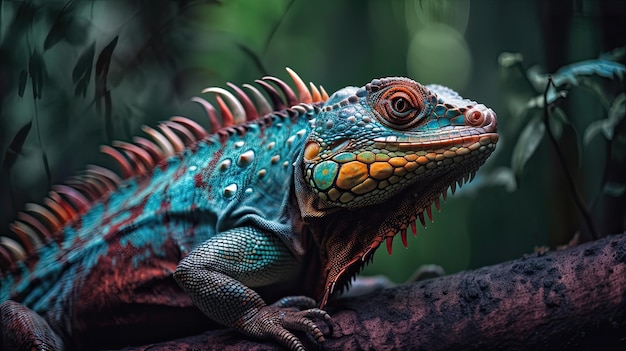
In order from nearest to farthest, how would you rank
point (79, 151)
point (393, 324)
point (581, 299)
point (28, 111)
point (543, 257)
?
point (581, 299) → point (393, 324) → point (543, 257) → point (28, 111) → point (79, 151)

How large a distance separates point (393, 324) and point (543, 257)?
702 mm

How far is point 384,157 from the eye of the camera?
1942 millimetres

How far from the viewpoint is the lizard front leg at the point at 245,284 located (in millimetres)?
1921

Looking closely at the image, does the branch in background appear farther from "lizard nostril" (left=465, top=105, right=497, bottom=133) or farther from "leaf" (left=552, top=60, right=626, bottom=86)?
"lizard nostril" (left=465, top=105, right=497, bottom=133)

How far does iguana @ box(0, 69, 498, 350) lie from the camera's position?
1.97 meters

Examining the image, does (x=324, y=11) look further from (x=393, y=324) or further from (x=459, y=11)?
(x=393, y=324)

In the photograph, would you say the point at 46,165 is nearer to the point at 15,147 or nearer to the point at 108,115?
the point at 15,147

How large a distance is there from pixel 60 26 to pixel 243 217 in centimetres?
142

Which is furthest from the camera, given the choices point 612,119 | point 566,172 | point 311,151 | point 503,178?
point 503,178

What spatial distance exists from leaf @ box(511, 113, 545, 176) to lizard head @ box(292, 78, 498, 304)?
1.12 m

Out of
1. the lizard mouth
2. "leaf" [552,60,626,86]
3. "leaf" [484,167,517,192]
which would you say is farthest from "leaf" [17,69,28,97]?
"leaf" [484,167,517,192]

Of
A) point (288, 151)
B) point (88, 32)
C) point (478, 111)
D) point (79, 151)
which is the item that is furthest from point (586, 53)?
point (79, 151)

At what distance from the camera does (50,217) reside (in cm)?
259

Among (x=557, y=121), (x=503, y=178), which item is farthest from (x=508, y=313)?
(x=503, y=178)
